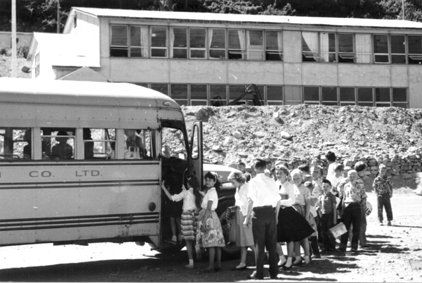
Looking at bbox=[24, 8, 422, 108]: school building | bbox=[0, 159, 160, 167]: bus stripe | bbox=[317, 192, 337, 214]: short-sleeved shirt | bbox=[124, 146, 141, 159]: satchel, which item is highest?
bbox=[24, 8, 422, 108]: school building

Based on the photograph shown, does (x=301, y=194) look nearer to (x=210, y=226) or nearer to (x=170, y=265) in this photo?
(x=210, y=226)

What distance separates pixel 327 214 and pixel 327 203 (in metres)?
0.23

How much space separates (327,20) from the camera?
45.0m

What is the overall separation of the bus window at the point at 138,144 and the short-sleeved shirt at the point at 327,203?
11.9ft

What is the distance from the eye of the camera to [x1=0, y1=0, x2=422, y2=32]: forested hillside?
262 ft

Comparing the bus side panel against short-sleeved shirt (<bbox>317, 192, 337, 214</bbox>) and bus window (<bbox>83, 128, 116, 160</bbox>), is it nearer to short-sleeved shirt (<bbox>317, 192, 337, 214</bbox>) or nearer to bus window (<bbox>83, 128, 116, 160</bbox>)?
bus window (<bbox>83, 128, 116, 160</bbox>)

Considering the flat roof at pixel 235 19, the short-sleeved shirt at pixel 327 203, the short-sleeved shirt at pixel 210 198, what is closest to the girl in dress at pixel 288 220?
the short-sleeved shirt at pixel 210 198

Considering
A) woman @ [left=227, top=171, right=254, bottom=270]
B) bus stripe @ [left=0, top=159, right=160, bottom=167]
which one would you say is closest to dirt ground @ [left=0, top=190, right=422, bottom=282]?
woman @ [left=227, top=171, right=254, bottom=270]

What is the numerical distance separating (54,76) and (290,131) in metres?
12.8

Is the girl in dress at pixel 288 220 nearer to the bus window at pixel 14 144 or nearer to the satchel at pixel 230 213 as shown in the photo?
the satchel at pixel 230 213

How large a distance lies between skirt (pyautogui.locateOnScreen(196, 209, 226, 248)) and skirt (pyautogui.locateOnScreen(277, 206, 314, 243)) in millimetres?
1017

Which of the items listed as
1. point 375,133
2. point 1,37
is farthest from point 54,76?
point 1,37

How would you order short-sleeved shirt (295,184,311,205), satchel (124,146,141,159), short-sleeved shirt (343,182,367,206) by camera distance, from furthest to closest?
short-sleeved shirt (343,182,367,206) < short-sleeved shirt (295,184,311,205) < satchel (124,146,141,159)

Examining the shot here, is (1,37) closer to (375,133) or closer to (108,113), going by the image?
(375,133)
